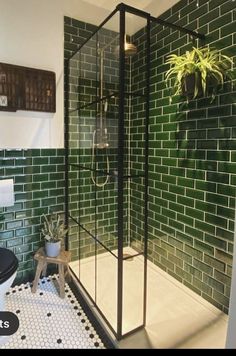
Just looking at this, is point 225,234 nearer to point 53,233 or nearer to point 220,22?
point 53,233

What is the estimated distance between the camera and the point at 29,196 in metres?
2.11

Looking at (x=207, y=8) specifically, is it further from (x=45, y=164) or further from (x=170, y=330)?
(x=170, y=330)

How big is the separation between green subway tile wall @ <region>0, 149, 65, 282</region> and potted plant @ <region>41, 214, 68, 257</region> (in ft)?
A: 0.27

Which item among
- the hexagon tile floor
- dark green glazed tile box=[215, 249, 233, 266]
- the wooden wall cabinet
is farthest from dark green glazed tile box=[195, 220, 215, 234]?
the wooden wall cabinet

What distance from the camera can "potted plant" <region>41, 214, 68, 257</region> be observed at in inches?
79.2

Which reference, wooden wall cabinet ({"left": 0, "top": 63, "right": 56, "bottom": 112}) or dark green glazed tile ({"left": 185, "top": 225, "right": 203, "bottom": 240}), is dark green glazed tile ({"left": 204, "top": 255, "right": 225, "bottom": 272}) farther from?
wooden wall cabinet ({"left": 0, "top": 63, "right": 56, "bottom": 112})

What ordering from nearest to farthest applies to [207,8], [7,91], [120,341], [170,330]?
1. [120,341]
2. [170,330]
3. [207,8]
4. [7,91]

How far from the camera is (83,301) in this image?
190 cm

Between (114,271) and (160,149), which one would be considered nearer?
(114,271)

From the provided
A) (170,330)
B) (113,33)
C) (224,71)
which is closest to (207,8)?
(224,71)

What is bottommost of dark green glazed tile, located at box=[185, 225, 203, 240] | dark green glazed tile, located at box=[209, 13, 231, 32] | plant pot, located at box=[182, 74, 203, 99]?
dark green glazed tile, located at box=[185, 225, 203, 240]

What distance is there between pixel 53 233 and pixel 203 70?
1.71 metres

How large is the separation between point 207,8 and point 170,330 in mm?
2261

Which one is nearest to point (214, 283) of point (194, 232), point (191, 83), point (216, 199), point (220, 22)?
point (194, 232)
